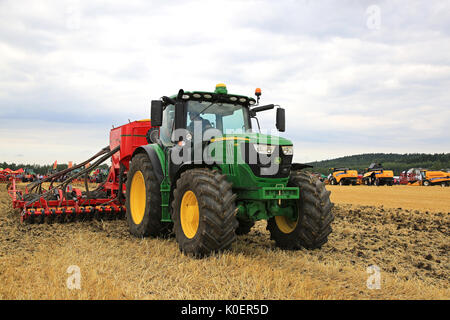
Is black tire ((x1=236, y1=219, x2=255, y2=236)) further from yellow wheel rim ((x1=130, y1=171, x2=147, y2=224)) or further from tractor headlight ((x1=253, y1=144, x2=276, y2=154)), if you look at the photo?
tractor headlight ((x1=253, y1=144, x2=276, y2=154))

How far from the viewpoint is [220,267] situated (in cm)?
499

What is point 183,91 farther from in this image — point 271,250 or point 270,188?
point 271,250

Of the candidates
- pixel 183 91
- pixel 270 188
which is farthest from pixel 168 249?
pixel 183 91

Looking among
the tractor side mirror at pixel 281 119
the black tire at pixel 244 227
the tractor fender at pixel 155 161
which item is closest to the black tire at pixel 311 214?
the tractor side mirror at pixel 281 119

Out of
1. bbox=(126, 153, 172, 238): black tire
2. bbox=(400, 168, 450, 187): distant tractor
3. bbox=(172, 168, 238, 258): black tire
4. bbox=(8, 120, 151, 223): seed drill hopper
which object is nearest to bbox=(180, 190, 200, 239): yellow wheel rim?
bbox=(172, 168, 238, 258): black tire

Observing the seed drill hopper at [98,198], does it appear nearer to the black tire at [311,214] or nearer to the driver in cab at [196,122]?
the driver in cab at [196,122]

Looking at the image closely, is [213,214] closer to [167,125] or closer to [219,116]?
[219,116]

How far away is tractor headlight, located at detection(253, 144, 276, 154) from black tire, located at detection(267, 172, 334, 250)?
753mm

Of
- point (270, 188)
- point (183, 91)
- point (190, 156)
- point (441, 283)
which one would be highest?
point (183, 91)

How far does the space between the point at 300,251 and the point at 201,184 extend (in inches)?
79.7

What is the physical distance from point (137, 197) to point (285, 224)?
3150mm

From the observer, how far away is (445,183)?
3341cm

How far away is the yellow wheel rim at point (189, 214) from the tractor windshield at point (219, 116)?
1.28m

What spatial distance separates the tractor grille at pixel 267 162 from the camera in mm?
5746
